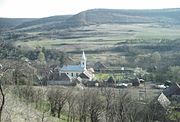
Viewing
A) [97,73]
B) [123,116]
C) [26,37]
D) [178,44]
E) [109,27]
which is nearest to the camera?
[123,116]

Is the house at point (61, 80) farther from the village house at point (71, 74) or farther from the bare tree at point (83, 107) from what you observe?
the bare tree at point (83, 107)

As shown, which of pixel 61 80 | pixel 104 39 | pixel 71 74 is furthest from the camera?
pixel 104 39

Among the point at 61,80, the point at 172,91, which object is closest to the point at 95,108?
the point at 172,91

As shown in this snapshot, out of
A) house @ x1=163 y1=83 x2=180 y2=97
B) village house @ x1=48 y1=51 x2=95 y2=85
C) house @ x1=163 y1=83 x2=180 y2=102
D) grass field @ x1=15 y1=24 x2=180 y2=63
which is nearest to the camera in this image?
house @ x1=163 y1=83 x2=180 y2=102

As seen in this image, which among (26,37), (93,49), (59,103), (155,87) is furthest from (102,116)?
(26,37)

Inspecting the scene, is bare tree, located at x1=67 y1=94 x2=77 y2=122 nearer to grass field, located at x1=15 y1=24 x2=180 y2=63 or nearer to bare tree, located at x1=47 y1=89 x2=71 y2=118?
bare tree, located at x1=47 y1=89 x2=71 y2=118

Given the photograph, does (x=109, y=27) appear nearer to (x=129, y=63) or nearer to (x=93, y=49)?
(x=93, y=49)

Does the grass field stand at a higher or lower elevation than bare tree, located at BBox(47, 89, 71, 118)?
lower

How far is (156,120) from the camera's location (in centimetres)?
3406

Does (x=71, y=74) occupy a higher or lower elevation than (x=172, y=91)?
lower

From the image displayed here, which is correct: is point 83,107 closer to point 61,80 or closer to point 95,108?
point 95,108

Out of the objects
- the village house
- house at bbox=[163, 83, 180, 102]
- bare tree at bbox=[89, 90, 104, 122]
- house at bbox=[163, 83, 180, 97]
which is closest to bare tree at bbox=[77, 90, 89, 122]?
bare tree at bbox=[89, 90, 104, 122]

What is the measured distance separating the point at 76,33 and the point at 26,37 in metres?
20.7

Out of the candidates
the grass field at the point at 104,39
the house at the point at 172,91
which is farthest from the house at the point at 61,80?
the grass field at the point at 104,39
